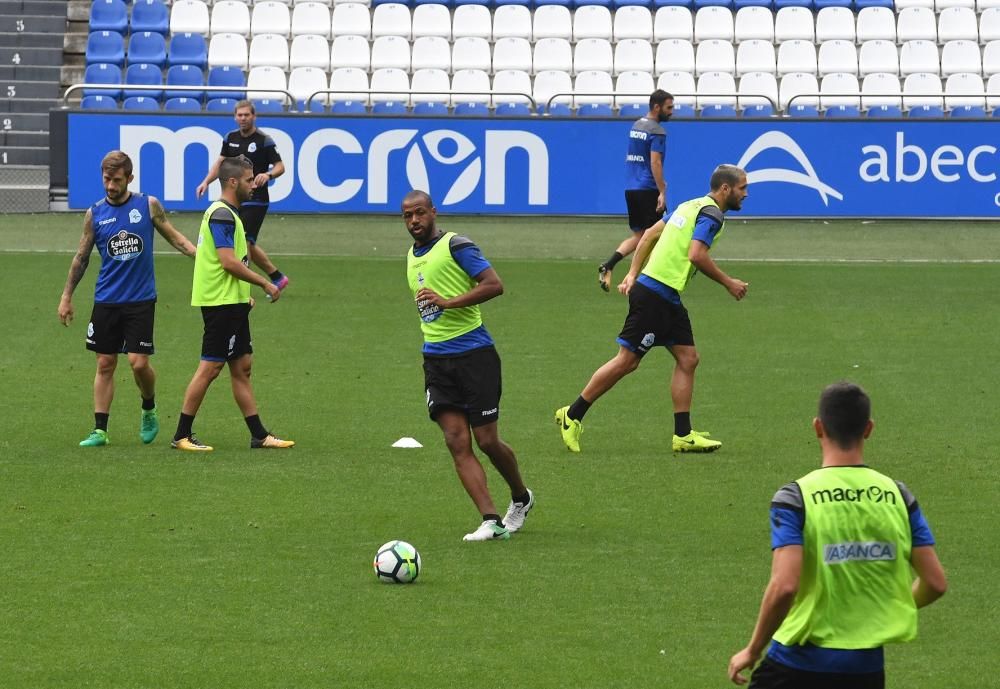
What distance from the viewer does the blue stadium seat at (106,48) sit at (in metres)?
28.5

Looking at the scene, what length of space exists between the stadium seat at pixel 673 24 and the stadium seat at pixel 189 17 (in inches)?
310

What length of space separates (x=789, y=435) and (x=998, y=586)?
429 centimetres

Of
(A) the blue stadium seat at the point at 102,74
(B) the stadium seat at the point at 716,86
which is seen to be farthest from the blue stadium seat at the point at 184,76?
(B) the stadium seat at the point at 716,86

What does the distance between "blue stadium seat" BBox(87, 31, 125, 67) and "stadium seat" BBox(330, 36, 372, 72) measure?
3.58 m

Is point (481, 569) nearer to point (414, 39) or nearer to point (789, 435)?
point (789, 435)

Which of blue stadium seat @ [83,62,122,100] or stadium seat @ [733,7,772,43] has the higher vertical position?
stadium seat @ [733,7,772,43]

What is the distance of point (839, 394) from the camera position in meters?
5.00

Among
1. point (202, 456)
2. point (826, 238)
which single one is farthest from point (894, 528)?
point (826, 238)

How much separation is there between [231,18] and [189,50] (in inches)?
42.1

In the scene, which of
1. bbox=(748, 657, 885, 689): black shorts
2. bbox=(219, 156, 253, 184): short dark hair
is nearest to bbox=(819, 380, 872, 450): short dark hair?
bbox=(748, 657, 885, 689): black shorts

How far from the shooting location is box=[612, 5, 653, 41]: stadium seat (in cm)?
2945

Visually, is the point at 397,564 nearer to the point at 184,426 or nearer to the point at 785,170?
the point at 184,426

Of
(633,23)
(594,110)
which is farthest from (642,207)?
(633,23)

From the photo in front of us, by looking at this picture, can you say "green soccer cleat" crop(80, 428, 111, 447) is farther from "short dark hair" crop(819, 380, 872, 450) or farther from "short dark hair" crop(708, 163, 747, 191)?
"short dark hair" crop(819, 380, 872, 450)
